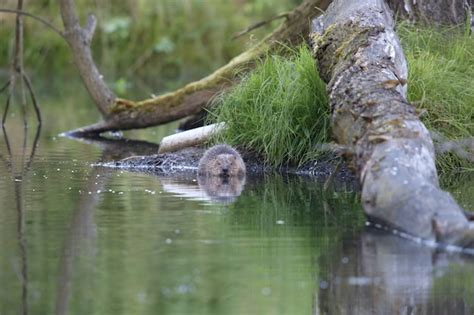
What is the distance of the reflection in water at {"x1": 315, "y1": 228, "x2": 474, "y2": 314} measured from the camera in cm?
454

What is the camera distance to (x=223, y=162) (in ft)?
28.4

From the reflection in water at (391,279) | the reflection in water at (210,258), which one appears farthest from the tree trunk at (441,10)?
the reflection in water at (391,279)

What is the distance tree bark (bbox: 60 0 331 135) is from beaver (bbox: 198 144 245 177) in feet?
6.83

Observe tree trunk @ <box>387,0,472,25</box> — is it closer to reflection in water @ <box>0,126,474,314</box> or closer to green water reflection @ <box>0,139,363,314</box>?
green water reflection @ <box>0,139,363,314</box>

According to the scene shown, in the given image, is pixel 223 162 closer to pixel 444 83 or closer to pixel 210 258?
pixel 444 83

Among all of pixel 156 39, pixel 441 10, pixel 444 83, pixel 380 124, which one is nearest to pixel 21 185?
pixel 380 124

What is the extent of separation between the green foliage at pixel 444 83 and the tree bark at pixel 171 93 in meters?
1.29

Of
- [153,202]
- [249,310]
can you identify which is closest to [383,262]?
[249,310]

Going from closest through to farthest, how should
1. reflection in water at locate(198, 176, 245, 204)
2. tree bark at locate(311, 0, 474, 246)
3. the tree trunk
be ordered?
tree bark at locate(311, 0, 474, 246) → reflection in water at locate(198, 176, 245, 204) → the tree trunk

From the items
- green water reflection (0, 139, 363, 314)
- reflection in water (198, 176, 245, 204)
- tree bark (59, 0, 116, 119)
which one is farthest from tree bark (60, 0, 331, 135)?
green water reflection (0, 139, 363, 314)

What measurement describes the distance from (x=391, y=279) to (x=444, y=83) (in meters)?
4.51

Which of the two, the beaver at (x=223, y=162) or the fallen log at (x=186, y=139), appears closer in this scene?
the beaver at (x=223, y=162)

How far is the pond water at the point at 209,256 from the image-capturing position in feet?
15.2

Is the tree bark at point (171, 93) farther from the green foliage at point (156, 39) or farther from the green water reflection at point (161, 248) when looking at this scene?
the green foliage at point (156, 39)
